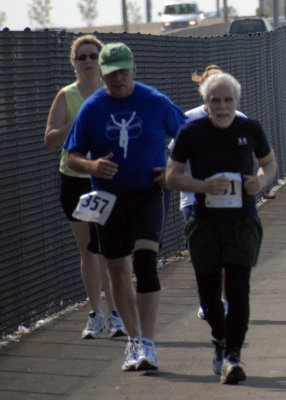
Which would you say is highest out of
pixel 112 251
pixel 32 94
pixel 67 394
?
pixel 32 94

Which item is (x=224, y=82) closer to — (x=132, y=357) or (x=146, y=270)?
(x=146, y=270)

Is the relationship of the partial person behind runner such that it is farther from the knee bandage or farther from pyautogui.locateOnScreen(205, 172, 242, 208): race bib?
pyautogui.locateOnScreen(205, 172, 242, 208): race bib

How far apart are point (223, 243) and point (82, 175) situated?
167 cm

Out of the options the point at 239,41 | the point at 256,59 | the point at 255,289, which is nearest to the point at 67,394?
the point at 255,289

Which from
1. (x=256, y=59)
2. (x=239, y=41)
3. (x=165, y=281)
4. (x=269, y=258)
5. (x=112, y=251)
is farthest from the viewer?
(x=256, y=59)

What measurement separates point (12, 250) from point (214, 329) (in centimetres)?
207

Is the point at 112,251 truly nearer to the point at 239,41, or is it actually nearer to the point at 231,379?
the point at 231,379

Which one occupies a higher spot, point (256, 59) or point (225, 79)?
point (225, 79)

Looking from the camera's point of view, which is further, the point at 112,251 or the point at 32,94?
the point at 32,94

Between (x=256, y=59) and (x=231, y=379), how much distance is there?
1152 cm

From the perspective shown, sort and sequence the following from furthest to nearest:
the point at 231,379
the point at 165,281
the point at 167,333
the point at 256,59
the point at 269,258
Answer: the point at 256,59 < the point at 269,258 < the point at 165,281 < the point at 167,333 < the point at 231,379

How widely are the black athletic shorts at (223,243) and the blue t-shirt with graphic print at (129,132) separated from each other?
1.69ft

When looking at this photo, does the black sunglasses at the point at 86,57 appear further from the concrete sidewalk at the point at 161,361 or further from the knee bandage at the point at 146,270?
the concrete sidewalk at the point at 161,361

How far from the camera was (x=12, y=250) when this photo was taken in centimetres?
862
